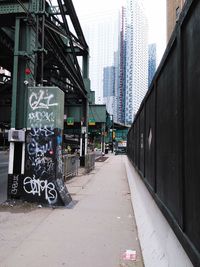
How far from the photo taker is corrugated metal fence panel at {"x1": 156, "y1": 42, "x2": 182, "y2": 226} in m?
4.05

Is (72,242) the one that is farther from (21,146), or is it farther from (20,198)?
(21,146)

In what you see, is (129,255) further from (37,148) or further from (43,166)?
(37,148)

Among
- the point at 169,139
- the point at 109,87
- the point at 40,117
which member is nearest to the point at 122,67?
the point at 109,87

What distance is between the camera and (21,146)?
10.4 m

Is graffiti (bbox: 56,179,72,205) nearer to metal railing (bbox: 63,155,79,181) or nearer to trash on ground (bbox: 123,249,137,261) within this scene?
trash on ground (bbox: 123,249,137,261)

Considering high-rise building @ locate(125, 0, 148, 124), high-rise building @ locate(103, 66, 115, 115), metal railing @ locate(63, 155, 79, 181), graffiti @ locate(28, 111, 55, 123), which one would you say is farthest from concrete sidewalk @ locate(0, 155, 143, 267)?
high-rise building @ locate(103, 66, 115, 115)

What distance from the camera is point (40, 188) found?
9.70 m

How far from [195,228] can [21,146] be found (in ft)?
26.3

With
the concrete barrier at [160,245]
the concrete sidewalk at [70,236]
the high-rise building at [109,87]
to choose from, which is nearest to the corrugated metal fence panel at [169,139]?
the concrete barrier at [160,245]

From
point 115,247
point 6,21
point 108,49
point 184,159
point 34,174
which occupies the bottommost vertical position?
point 115,247

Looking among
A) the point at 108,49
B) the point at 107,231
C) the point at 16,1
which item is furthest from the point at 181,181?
the point at 108,49

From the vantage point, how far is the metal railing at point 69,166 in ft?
52.5

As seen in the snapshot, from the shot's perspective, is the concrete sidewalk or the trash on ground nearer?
the concrete sidewalk

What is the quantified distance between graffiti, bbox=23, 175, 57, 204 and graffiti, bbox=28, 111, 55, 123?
1.67 metres
